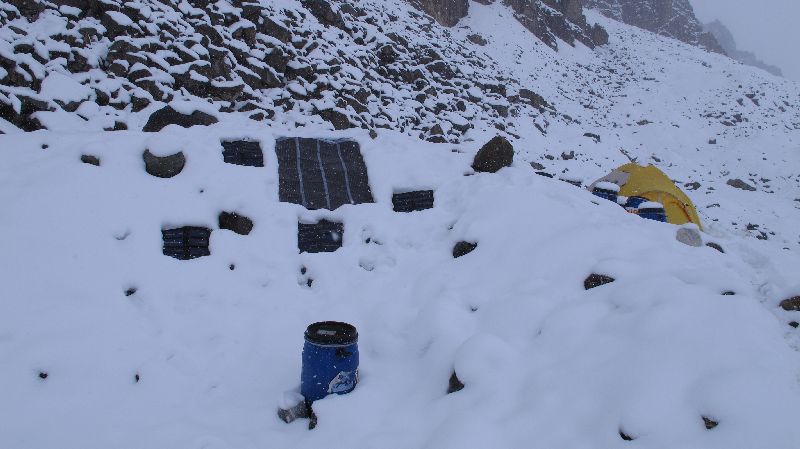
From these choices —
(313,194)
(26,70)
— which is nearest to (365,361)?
(313,194)

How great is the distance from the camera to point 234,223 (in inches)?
184

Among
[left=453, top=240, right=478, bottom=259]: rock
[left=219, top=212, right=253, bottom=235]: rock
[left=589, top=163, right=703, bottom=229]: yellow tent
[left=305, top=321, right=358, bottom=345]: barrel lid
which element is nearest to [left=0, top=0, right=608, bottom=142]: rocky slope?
[left=219, top=212, right=253, bottom=235]: rock

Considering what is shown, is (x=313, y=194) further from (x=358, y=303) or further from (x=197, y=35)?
(x=197, y=35)

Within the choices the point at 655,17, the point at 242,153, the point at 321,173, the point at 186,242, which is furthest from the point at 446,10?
the point at 655,17

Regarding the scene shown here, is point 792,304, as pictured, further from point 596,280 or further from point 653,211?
point 653,211

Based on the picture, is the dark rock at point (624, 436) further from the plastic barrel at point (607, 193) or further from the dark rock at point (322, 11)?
the dark rock at point (322, 11)

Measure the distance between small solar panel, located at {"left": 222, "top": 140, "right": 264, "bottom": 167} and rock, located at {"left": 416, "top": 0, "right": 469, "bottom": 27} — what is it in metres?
16.8

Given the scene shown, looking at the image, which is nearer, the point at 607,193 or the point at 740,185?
the point at 607,193

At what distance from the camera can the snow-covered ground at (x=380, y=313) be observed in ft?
8.39

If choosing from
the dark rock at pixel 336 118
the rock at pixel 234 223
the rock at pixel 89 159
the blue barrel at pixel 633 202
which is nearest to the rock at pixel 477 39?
the dark rock at pixel 336 118

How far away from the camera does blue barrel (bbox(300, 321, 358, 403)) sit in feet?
10.3

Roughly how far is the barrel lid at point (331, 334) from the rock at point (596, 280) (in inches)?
74.8

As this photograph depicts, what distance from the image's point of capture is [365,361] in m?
3.69

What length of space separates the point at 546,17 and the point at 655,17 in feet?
63.7
